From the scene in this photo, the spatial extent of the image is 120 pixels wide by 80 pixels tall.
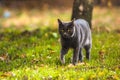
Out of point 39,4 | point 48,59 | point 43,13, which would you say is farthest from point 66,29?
point 39,4

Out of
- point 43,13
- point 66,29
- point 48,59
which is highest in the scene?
point 66,29

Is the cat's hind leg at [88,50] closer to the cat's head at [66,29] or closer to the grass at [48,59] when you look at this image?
the grass at [48,59]

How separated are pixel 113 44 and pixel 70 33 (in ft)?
10.0

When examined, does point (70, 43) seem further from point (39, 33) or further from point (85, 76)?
point (39, 33)

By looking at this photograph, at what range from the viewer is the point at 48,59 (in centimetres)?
1068

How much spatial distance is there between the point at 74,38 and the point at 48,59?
0.99m

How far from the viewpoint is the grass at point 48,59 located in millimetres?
8820

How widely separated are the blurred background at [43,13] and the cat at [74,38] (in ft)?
29.1

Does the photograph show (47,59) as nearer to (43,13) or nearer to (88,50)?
(88,50)

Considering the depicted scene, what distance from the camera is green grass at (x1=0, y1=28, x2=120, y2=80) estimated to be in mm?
8828

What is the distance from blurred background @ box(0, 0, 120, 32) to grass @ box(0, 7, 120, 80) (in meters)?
5.99

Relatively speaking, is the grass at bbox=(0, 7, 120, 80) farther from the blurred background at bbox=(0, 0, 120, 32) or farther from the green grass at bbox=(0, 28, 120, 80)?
the blurred background at bbox=(0, 0, 120, 32)

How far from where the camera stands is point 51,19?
2206cm

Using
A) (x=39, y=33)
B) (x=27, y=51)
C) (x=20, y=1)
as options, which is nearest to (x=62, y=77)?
(x=27, y=51)
